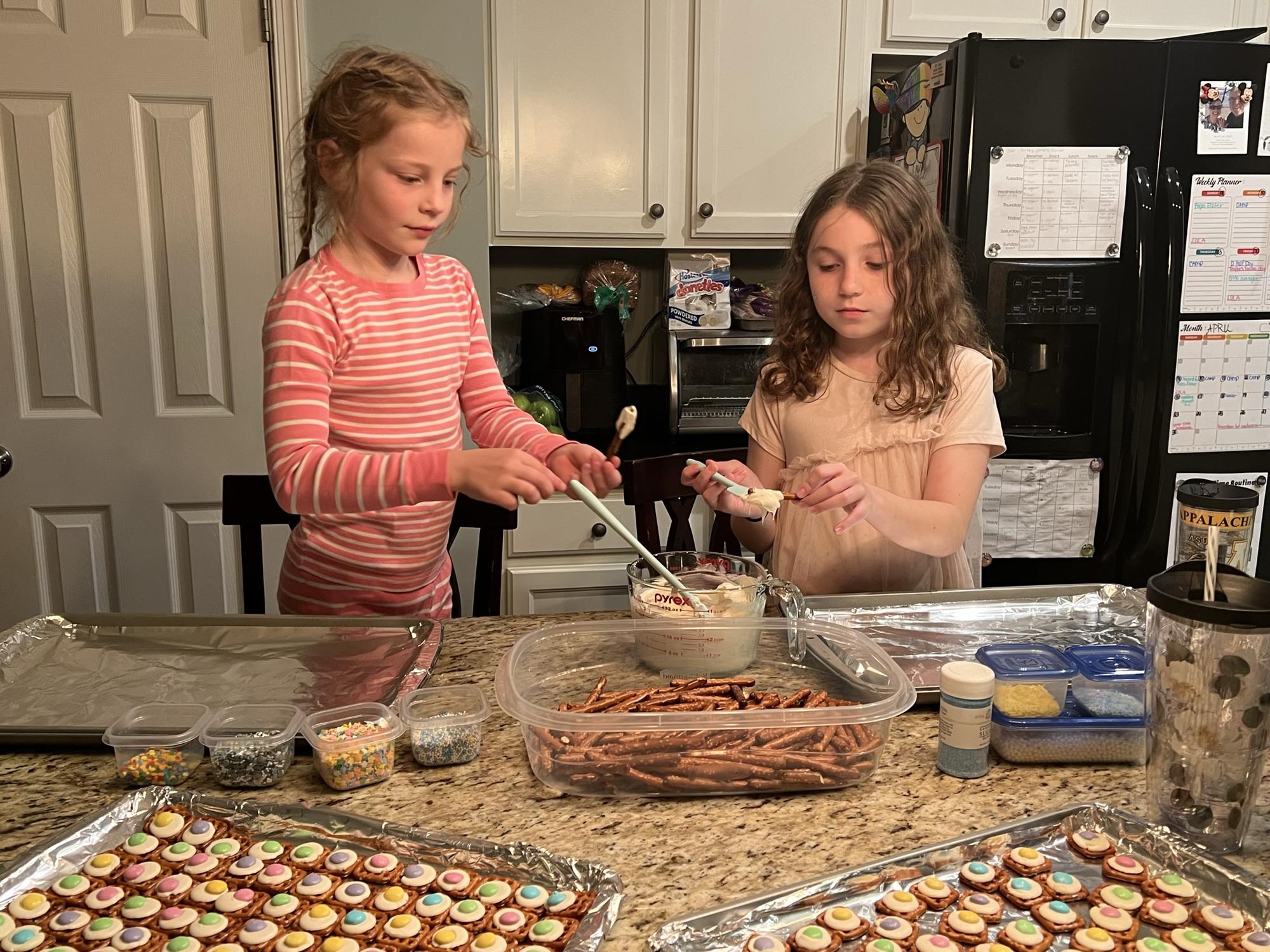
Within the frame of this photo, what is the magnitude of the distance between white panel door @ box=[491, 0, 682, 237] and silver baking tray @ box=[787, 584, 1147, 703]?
159 cm

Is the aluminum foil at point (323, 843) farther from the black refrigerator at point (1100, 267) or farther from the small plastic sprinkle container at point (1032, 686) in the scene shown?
the black refrigerator at point (1100, 267)

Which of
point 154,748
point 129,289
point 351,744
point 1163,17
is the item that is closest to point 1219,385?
point 1163,17

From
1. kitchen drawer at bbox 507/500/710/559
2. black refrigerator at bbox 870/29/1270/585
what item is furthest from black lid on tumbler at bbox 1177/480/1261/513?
kitchen drawer at bbox 507/500/710/559

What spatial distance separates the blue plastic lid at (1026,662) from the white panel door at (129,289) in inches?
73.1

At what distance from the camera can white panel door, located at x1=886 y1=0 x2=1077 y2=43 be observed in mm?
2650

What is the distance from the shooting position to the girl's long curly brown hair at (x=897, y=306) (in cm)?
142

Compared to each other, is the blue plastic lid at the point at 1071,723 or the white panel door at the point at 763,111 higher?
the white panel door at the point at 763,111

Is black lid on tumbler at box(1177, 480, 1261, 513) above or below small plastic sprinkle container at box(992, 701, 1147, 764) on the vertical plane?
above

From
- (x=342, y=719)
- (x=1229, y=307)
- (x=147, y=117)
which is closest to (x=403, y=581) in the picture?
(x=342, y=719)

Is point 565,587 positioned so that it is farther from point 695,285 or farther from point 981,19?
point 981,19

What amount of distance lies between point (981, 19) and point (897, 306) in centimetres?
165

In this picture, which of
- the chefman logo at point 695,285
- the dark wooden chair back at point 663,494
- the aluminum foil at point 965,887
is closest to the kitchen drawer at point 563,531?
the chefman logo at point 695,285

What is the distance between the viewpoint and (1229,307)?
7.73ft

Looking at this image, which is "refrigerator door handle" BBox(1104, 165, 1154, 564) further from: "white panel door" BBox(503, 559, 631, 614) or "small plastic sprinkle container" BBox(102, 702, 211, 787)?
"small plastic sprinkle container" BBox(102, 702, 211, 787)
